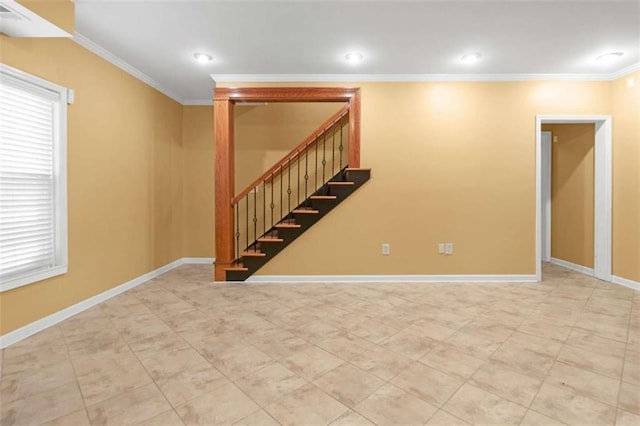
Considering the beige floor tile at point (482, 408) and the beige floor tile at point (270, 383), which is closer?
the beige floor tile at point (482, 408)

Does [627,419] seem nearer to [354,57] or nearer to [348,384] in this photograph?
[348,384]

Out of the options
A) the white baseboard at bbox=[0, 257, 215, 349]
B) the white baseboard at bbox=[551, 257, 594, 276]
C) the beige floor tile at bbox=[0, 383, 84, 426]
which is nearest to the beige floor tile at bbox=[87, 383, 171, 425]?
the beige floor tile at bbox=[0, 383, 84, 426]

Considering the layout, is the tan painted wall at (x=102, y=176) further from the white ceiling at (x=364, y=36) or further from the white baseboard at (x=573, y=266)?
the white baseboard at (x=573, y=266)

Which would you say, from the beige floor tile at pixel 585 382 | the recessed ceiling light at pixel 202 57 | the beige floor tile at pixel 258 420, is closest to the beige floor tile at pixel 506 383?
the beige floor tile at pixel 585 382

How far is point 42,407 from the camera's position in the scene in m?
1.69

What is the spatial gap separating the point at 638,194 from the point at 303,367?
4.73 meters

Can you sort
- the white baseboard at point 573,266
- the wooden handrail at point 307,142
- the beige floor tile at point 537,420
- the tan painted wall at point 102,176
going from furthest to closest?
the white baseboard at point 573,266 → the wooden handrail at point 307,142 → the tan painted wall at point 102,176 → the beige floor tile at point 537,420

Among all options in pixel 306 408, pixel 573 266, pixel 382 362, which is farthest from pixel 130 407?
pixel 573 266

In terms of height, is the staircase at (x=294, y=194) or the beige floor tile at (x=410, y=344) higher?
the staircase at (x=294, y=194)

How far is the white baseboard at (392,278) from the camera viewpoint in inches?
163

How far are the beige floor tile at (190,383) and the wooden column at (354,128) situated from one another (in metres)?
3.07

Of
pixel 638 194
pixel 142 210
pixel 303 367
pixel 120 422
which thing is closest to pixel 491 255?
pixel 638 194

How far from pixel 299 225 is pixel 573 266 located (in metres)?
4.51

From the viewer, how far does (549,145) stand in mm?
5156
